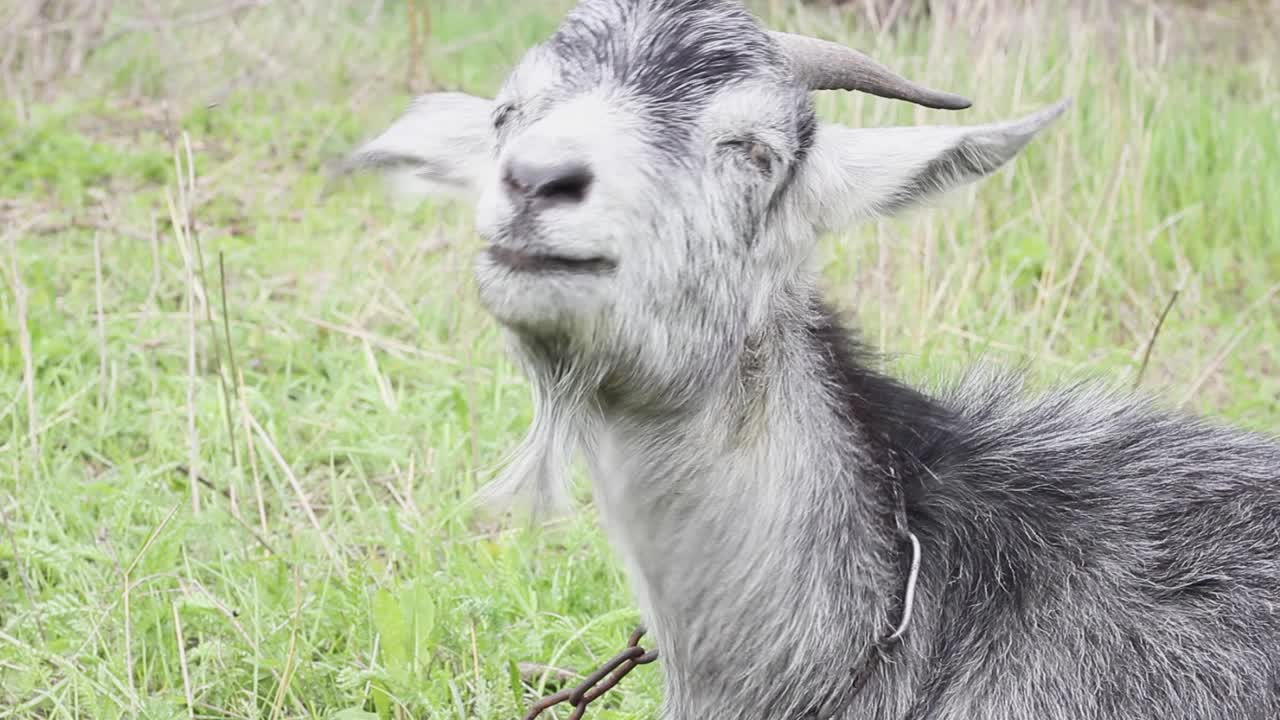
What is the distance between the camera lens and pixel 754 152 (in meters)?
2.56

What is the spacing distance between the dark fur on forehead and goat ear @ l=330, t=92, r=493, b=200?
0.36m

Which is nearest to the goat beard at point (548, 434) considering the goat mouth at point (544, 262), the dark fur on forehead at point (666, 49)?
the goat mouth at point (544, 262)

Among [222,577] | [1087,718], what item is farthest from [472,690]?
[1087,718]

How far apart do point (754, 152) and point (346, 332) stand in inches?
102

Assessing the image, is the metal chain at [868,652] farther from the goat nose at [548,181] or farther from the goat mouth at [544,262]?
the goat nose at [548,181]

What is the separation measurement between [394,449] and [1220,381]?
3085 mm

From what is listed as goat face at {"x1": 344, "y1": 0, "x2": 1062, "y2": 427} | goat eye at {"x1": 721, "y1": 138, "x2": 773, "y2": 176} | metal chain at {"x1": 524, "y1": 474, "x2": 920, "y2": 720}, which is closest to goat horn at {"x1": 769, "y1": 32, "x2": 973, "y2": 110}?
goat face at {"x1": 344, "y1": 0, "x2": 1062, "y2": 427}

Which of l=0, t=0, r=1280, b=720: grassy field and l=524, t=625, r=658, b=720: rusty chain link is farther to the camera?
l=0, t=0, r=1280, b=720: grassy field

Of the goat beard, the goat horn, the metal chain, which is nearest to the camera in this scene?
the goat beard

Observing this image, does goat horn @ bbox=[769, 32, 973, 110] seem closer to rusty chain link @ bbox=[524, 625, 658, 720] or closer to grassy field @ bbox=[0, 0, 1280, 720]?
grassy field @ bbox=[0, 0, 1280, 720]

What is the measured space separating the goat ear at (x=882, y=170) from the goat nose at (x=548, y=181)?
1.99ft

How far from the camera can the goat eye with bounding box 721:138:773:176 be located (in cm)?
254

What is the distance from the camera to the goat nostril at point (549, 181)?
2.19 m

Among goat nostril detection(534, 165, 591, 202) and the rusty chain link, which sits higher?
goat nostril detection(534, 165, 591, 202)
